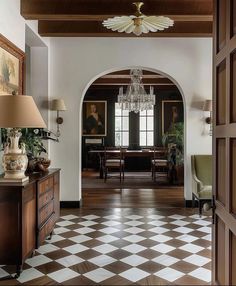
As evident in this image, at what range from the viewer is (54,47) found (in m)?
5.64

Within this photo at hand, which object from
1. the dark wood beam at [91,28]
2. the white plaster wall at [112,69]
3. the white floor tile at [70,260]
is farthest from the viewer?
the white plaster wall at [112,69]

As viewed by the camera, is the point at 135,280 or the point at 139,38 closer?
the point at 135,280

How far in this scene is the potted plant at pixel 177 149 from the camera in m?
7.86

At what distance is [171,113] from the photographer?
11.3 metres

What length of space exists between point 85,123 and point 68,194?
19.4 ft

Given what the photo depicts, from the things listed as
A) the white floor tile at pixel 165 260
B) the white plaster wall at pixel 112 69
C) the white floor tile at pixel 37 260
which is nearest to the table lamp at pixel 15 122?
the white floor tile at pixel 37 260

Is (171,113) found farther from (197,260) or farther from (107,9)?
(197,260)

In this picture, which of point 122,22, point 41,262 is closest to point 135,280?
point 41,262

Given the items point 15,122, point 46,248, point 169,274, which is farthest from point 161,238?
point 15,122

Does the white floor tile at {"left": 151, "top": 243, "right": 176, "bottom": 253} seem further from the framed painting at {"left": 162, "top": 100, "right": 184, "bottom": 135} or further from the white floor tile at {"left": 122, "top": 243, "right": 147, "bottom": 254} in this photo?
the framed painting at {"left": 162, "top": 100, "right": 184, "bottom": 135}

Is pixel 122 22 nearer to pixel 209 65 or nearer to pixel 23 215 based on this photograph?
pixel 23 215

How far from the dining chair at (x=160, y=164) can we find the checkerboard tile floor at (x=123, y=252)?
12.2ft

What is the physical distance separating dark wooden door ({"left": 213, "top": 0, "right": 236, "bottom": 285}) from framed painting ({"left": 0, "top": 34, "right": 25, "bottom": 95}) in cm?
212

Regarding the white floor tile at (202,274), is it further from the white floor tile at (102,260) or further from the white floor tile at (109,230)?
the white floor tile at (109,230)
